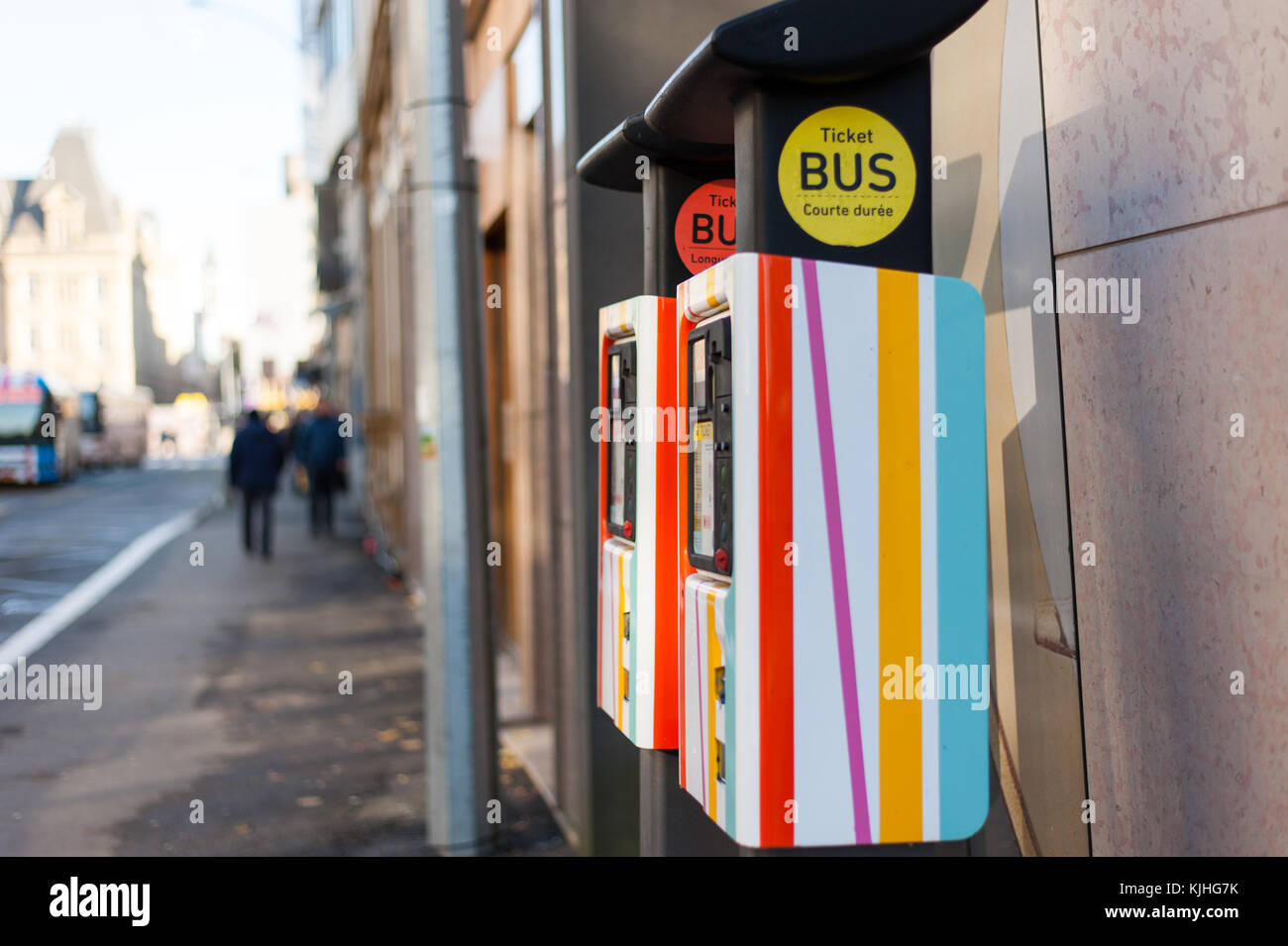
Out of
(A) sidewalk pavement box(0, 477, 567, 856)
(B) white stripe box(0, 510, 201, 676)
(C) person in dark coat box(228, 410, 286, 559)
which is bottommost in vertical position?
(A) sidewalk pavement box(0, 477, 567, 856)

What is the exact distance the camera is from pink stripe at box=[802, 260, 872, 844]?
2.69m

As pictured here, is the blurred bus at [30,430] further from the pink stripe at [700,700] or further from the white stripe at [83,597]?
the pink stripe at [700,700]

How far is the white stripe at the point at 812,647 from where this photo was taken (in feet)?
8.79

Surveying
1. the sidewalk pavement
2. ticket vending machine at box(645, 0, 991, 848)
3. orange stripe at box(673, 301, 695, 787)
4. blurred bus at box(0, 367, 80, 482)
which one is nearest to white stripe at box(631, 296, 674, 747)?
orange stripe at box(673, 301, 695, 787)

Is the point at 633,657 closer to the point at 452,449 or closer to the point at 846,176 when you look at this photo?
the point at 846,176

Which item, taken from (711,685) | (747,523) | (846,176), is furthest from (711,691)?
(846,176)

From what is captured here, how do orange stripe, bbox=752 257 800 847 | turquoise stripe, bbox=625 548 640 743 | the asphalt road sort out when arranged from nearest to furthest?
orange stripe, bbox=752 257 800 847, turquoise stripe, bbox=625 548 640 743, the asphalt road

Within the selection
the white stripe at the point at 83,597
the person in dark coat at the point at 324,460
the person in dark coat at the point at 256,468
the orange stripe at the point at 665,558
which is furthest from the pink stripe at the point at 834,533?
the person in dark coat at the point at 324,460

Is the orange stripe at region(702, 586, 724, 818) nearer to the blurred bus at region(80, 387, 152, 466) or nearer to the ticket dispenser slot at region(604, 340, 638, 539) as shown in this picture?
the ticket dispenser slot at region(604, 340, 638, 539)

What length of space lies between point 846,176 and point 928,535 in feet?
2.57

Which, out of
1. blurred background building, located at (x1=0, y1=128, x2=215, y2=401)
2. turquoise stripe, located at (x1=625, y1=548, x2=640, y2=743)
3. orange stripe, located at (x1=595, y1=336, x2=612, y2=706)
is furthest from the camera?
blurred background building, located at (x1=0, y1=128, x2=215, y2=401)
